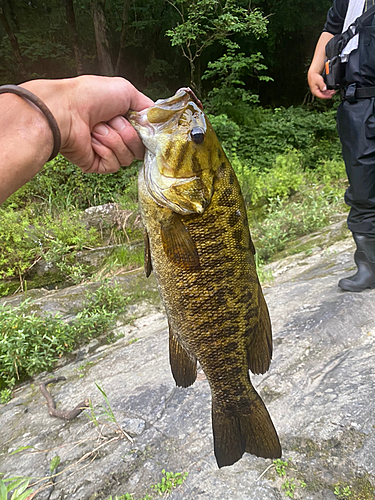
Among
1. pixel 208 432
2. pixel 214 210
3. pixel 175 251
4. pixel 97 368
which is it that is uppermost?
pixel 214 210

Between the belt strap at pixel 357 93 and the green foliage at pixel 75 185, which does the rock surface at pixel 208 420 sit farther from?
the green foliage at pixel 75 185

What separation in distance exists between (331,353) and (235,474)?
1.18 meters

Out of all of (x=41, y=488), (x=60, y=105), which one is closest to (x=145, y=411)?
(x=41, y=488)

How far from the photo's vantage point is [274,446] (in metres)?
1.44

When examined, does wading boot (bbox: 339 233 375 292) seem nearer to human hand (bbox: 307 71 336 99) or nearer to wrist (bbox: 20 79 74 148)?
human hand (bbox: 307 71 336 99)

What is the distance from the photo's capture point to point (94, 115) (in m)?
1.51

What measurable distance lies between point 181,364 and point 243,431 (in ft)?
1.29

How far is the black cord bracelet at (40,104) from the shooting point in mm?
1284

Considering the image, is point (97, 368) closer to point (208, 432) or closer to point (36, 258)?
point (208, 432)

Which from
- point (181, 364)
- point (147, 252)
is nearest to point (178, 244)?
point (147, 252)

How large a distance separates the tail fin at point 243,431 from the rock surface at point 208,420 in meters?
0.53

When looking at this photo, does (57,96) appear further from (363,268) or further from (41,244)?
(41,244)

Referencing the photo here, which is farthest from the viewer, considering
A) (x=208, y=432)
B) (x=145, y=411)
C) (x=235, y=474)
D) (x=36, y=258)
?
(x=36, y=258)

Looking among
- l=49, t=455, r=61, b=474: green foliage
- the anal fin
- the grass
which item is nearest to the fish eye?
the anal fin
